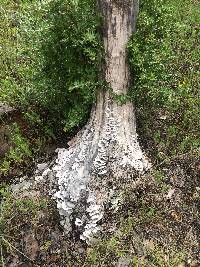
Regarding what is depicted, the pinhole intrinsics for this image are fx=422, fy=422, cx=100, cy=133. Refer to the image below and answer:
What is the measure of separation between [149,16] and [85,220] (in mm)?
1781

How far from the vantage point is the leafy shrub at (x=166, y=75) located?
11.0 ft

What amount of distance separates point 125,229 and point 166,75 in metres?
1.36

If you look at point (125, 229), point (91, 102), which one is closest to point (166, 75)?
point (91, 102)

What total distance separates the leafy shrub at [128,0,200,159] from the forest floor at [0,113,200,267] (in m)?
0.39

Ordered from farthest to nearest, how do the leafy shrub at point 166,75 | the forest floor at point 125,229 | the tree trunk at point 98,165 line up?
the tree trunk at point 98,165, the forest floor at point 125,229, the leafy shrub at point 166,75

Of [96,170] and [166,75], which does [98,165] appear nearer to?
[96,170]

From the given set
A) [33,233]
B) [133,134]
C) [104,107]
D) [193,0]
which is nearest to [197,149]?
[133,134]

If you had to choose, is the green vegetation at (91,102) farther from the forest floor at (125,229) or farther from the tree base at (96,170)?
the tree base at (96,170)

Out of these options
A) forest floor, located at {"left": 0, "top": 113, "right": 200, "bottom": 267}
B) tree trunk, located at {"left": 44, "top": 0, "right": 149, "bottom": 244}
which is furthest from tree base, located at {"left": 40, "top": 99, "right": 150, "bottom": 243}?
forest floor, located at {"left": 0, "top": 113, "right": 200, "bottom": 267}

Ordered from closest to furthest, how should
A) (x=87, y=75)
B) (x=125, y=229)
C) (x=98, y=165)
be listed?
(x=87, y=75), (x=125, y=229), (x=98, y=165)

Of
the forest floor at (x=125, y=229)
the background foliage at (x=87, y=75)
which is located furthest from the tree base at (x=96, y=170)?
the background foliage at (x=87, y=75)

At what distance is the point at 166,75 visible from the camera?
12.0ft

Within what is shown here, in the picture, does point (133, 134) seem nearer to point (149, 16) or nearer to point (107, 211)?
point (107, 211)

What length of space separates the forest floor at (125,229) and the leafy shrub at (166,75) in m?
0.39
